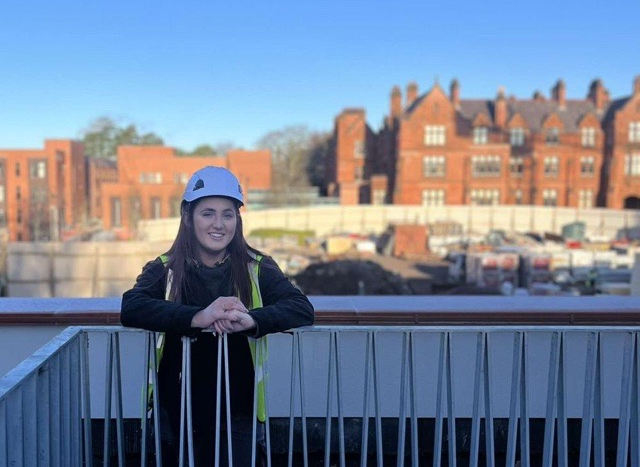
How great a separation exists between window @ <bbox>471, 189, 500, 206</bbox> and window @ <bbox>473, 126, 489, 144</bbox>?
490 cm

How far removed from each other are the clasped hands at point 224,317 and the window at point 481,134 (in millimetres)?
58681

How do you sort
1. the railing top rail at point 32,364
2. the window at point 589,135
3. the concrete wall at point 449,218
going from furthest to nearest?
1. the window at point 589,135
2. the concrete wall at point 449,218
3. the railing top rail at point 32,364

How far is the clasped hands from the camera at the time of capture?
2.58m

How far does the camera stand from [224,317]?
2586mm

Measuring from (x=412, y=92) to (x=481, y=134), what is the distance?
9057mm

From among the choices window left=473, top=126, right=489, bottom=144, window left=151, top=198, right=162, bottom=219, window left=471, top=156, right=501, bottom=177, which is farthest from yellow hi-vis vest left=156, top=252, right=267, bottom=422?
window left=473, top=126, right=489, bottom=144

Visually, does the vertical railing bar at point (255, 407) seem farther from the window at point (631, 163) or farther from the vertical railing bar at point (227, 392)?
the window at point (631, 163)

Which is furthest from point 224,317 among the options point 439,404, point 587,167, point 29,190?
point 587,167

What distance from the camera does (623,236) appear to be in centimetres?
4869

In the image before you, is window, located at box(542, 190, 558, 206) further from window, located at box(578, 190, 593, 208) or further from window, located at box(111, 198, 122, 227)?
window, located at box(111, 198, 122, 227)

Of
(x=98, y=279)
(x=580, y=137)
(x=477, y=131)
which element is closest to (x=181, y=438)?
(x=98, y=279)

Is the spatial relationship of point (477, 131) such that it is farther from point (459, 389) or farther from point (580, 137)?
point (459, 389)

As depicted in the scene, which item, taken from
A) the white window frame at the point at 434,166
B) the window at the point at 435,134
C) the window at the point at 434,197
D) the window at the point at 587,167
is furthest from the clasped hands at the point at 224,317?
the window at the point at 587,167

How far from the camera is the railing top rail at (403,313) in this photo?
4.17 metres
